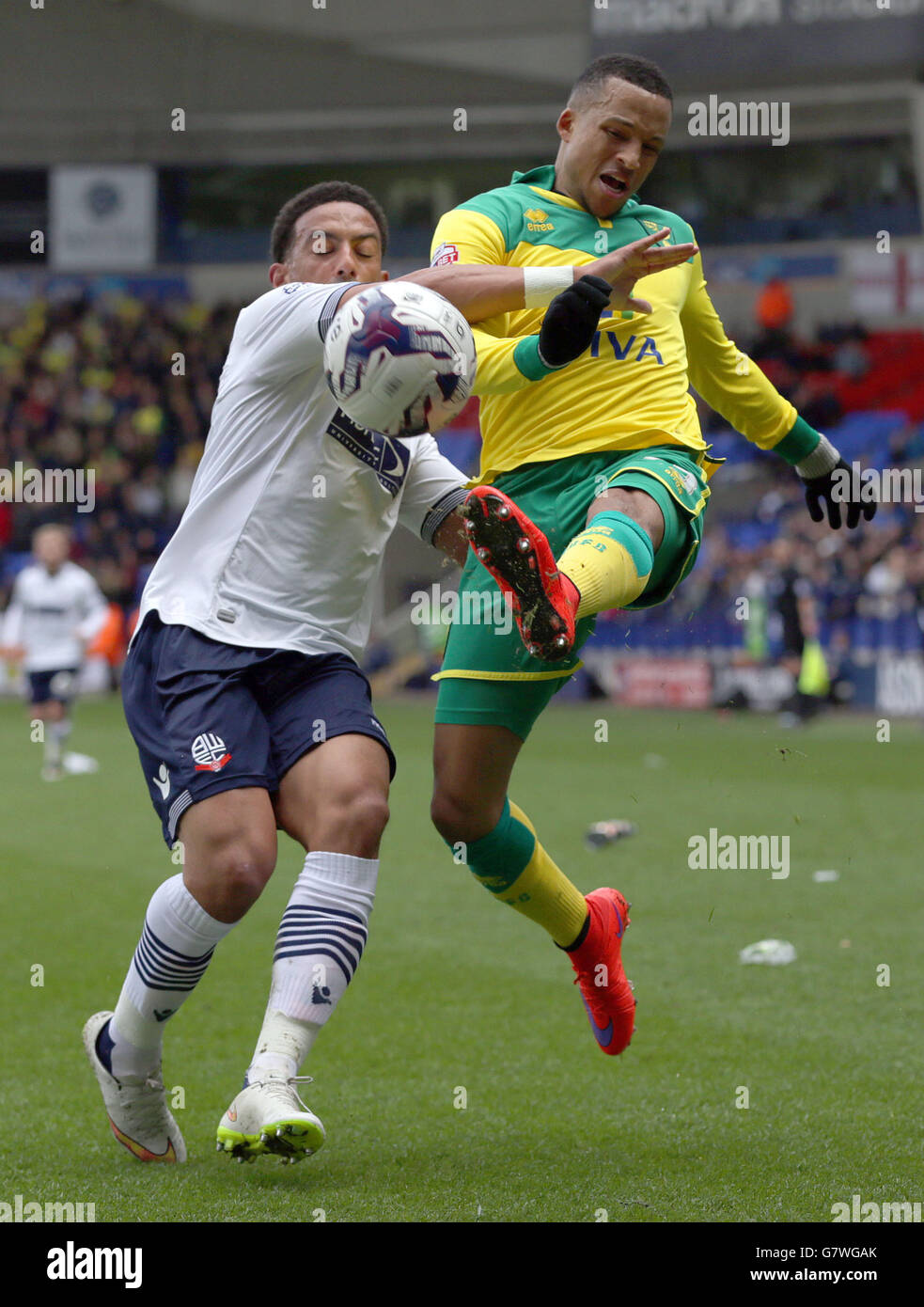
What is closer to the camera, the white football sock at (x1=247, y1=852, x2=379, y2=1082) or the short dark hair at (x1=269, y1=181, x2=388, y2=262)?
the white football sock at (x1=247, y1=852, x2=379, y2=1082)

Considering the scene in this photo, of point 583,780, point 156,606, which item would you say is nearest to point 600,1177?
point 156,606

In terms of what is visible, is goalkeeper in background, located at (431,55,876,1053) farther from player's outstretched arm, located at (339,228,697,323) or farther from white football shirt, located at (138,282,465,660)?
white football shirt, located at (138,282,465,660)

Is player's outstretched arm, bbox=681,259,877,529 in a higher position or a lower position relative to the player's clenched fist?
higher

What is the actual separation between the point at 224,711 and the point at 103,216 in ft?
86.1

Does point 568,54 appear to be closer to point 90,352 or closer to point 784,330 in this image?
point 784,330

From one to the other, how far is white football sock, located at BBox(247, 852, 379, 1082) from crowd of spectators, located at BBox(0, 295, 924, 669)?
1668 cm

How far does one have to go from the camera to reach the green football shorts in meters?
4.05

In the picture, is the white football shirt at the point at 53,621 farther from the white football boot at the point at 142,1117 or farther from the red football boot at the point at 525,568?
the red football boot at the point at 525,568

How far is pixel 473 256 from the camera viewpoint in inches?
154

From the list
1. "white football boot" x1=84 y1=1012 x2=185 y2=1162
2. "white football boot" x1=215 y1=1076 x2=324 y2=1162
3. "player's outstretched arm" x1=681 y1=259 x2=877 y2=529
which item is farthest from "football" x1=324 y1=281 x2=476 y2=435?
"white football boot" x1=84 y1=1012 x2=185 y2=1162

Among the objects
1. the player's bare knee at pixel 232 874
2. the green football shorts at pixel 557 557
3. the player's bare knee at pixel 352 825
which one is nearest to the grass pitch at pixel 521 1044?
the player's bare knee at pixel 232 874

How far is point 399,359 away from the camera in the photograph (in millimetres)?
3143

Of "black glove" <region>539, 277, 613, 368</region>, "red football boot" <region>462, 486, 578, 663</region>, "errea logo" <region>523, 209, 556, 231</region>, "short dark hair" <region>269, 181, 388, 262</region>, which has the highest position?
"errea logo" <region>523, 209, 556, 231</region>

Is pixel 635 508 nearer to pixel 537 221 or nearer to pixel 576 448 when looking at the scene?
pixel 576 448
